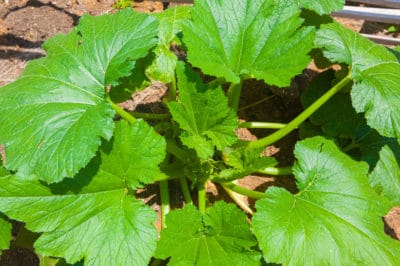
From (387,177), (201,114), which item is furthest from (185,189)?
(387,177)

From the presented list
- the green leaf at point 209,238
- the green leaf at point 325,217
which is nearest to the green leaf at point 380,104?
the green leaf at point 325,217

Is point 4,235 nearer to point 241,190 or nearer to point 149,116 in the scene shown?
point 149,116

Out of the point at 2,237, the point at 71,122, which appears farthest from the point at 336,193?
the point at 2,237

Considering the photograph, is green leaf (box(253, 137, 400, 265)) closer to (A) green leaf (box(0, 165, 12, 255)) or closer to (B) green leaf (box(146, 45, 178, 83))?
(B) green leaf (box(146, 45, 178, 83))

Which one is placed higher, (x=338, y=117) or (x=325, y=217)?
(x=338, y=117)

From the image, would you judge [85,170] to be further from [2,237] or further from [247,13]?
[247,13]
